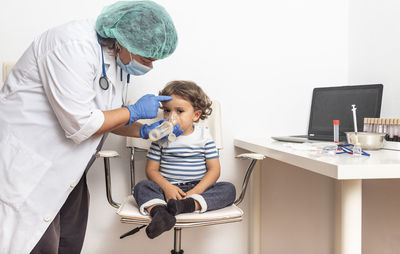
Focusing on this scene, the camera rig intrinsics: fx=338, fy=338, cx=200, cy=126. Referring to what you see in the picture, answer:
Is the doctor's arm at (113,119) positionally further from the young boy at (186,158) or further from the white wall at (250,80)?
the white wall at (250,80)

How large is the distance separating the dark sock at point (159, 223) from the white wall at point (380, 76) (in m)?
1.11

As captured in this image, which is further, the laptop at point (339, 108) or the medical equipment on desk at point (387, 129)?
the laptop at point (339, 108)

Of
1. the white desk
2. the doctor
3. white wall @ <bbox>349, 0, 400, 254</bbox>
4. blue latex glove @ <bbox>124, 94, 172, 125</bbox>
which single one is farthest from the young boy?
white wall @ <bbox>349, 0, 400, 254</bbox>

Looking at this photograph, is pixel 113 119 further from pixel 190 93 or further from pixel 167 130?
pixel 190 93

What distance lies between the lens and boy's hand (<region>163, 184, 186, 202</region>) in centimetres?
135

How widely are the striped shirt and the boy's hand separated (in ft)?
0.38

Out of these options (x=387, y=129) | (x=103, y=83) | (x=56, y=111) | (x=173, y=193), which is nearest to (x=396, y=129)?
(x=387, y=129)

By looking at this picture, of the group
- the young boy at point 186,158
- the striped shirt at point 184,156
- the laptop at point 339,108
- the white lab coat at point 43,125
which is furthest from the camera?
the laptop at point 339,108

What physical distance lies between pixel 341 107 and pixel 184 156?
2.87 ft

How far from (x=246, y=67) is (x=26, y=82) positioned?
3.78ft

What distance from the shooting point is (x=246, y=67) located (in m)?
A: 1.89

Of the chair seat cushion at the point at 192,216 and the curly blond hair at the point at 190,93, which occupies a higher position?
the curly blond hair at the point at 190,93

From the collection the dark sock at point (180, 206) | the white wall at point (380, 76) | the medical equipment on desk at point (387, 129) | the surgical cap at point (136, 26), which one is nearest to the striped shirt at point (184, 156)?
the dark sock at point (180, 206)

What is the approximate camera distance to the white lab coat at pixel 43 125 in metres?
1.06
